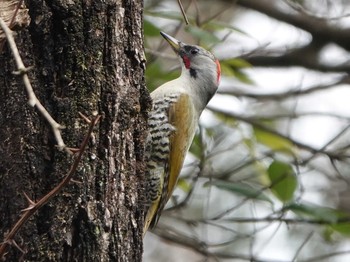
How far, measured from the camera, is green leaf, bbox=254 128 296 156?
507cm

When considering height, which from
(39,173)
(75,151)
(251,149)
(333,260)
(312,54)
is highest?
(75,151)

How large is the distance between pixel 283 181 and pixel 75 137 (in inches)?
73.4

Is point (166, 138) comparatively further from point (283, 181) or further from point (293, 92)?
point (293, 92)

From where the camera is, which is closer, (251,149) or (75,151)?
(75,151)

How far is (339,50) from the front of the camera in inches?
204

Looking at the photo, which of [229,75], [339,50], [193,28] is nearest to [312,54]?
[339,50]

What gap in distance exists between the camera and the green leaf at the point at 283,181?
4.23 metres

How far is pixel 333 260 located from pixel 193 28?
168 inches

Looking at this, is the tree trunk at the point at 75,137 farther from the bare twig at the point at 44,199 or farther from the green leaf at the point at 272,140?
the green leaf at the point at 272,140

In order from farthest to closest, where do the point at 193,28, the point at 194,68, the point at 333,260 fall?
1. the point at 333,260
2. the point at 194,68
3. the point at 193,28

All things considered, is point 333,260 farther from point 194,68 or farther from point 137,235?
point 137,235

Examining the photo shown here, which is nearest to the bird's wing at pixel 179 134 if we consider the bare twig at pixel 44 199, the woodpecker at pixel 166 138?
the woodpecker at pixel 166 138

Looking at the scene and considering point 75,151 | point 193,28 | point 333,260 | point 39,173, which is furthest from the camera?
point 333,260

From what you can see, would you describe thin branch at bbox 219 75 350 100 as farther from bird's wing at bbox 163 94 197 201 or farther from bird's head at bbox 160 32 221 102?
bird's wing at bbox 163 94 197 201
